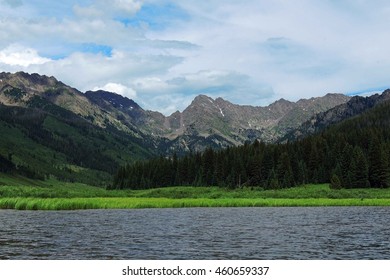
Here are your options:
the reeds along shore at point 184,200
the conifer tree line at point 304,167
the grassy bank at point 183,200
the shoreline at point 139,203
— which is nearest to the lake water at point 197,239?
the shoreline at point 139,203

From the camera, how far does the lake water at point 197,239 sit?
4044 centimetres

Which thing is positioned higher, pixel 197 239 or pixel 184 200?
pixel 197 239

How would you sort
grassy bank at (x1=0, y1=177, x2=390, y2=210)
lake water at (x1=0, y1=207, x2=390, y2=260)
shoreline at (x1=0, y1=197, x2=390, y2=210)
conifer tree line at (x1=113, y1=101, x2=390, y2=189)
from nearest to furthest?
1. lake water at (x1=0, y1=207, x2=390, y2=260)
2. shoreline at (x1=0, y1=197, x2=390, y2=210)
3. grassy bank at (x1=0, y1=177, x2=390, y2=210)
4. conifer tree line at (x1=113, y1=101, x2=390, y2=189)

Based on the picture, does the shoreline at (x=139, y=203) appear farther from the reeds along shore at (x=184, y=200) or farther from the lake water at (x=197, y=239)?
the lake water at (x=197, y=239)

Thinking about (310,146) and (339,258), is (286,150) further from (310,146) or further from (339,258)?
(339,258)

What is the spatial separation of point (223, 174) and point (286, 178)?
28.9 m

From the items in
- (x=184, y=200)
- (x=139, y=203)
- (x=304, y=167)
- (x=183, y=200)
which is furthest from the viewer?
(x=304, y=167)

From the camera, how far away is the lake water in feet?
133

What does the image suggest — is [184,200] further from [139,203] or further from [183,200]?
[139,203]

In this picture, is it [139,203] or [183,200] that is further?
[183,200]

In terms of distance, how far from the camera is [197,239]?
49.9 metres

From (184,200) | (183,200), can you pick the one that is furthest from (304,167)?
(184,200)

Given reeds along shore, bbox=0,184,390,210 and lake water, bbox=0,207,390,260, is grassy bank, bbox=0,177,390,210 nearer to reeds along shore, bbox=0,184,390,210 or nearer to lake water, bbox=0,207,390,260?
reeds along shore, bbox=0,184,390,210

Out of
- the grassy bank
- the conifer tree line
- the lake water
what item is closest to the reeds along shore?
the grassy bank
